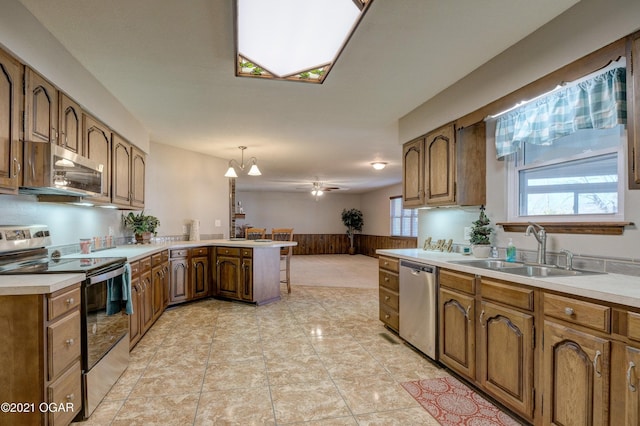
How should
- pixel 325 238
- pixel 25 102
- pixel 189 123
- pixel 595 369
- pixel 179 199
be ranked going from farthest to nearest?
pixel 325 238
pixel 179 199
pixel 189 123
pixel 25 102
pixel 595 369

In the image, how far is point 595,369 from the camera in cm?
147

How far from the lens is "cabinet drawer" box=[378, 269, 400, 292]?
130 inches

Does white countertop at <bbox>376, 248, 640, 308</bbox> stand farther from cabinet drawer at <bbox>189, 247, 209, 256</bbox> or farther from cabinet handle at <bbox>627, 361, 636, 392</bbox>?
cabinet drawer at <bbox>189, 247, 209, 256</bbox>

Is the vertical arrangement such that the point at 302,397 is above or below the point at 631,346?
below

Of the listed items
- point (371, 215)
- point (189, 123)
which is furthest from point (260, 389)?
point (371, 215)

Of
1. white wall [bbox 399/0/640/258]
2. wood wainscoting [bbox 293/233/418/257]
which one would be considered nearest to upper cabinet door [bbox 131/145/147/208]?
white wall [bbox 399/0/640/258]

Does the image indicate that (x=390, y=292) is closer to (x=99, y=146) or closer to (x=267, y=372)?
(x=267, y=372)

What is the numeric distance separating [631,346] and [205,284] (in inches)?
180

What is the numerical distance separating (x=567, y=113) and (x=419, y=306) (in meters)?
1.79

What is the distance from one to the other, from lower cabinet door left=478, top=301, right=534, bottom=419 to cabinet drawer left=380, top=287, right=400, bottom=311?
1.14 metres

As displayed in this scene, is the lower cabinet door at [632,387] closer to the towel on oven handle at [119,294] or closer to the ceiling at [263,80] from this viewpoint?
the ceiling at [263,80]

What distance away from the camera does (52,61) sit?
218 cm

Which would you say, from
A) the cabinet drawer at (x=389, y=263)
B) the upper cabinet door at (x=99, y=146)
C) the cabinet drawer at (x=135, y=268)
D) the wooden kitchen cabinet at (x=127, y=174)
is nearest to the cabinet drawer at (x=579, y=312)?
the cabinet drawer at (x=389, y=263)

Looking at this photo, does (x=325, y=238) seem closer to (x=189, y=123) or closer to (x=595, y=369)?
(x=189, y=123)
